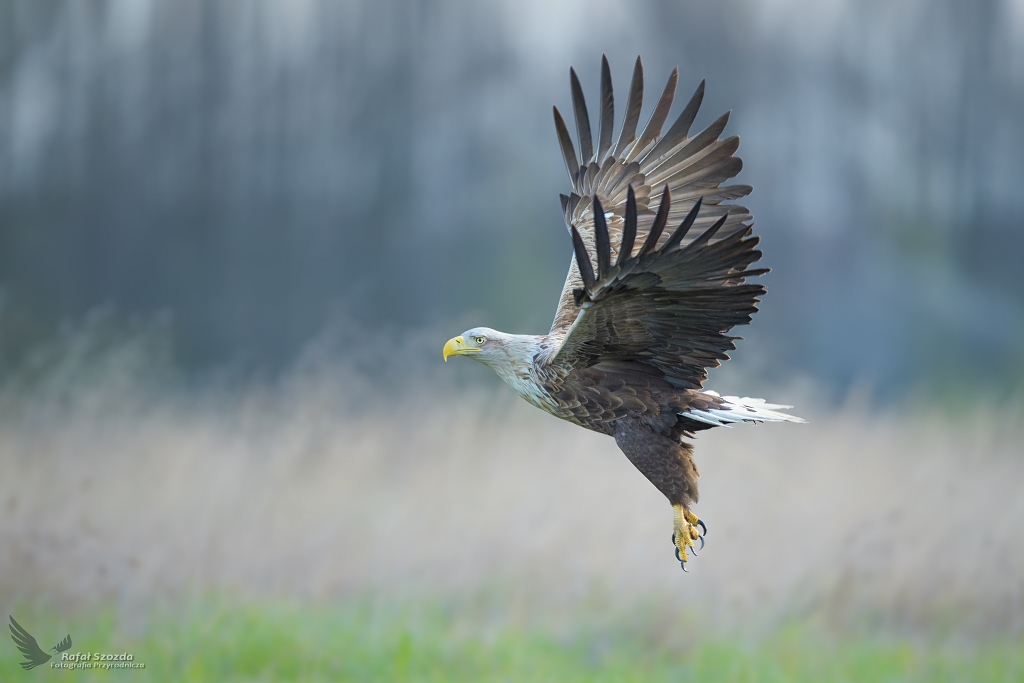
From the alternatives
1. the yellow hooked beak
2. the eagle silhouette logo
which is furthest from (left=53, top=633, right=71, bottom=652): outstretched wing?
the yellow hooked beak

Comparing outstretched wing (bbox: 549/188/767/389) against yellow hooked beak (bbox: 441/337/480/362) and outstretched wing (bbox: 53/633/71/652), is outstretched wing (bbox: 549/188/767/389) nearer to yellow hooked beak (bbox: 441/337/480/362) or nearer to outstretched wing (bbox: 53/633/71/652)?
yellow hooked beak (bbox: 441/337/480/362)

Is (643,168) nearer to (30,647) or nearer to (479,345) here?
(479,345)

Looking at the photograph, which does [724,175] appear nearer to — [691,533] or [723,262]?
[723,262]

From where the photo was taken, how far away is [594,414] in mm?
3334

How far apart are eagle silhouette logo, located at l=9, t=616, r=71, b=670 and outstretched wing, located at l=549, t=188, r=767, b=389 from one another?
5.73m

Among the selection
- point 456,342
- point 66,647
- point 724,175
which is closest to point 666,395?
point 456,342

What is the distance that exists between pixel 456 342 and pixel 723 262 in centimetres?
108

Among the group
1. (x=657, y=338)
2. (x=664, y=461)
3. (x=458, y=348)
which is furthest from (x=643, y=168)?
(x=664, y=461)

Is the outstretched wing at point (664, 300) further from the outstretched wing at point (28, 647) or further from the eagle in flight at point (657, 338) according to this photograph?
the outstretched wing at point (28, 647)

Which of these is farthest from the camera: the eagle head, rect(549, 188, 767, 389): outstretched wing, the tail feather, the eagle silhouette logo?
the eagle silhouette logo

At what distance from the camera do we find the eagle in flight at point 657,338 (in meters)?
3.00

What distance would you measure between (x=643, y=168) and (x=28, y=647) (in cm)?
617

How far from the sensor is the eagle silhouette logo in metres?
7.09

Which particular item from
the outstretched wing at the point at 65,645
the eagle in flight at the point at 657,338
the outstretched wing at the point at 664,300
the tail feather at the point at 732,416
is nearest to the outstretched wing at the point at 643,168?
the eagle in flight at the point at 657,338
